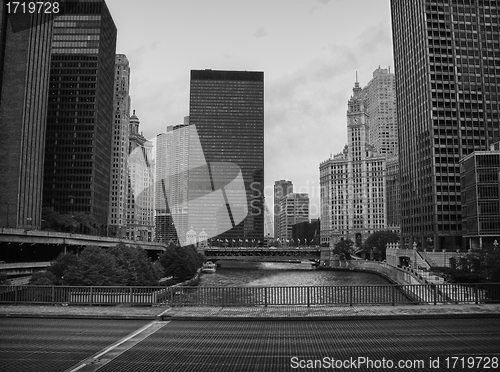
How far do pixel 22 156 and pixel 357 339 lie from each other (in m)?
125

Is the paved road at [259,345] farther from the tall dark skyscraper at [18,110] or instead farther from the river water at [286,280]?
the tall dark skyscraper at [18,110]

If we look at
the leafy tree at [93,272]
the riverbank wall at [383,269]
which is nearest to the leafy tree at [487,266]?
the riverbank wall at [383,269]

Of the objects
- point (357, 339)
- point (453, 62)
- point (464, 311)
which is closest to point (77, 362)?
point (357, 339)

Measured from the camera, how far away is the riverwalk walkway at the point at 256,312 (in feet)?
72.3

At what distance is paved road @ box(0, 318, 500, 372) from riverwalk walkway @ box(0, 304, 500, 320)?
635 millimetres

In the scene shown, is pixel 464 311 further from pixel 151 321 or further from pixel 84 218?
pixel 84 218

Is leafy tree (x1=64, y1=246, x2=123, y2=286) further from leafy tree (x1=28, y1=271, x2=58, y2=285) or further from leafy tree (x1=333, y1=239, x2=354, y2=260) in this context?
leafy tree (x1=333, y1=239, x2=354, y2=260)

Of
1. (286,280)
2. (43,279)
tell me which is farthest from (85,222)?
(43,279)

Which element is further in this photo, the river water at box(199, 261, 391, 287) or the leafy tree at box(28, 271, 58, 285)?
the river water at box(199, 261, 391, 287)

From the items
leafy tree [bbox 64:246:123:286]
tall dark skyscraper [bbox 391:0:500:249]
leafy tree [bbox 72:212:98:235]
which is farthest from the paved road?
leafy tree [bbox 72:212:98:235]

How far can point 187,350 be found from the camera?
1612 cm

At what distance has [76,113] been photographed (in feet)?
604

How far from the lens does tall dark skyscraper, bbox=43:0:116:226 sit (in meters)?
183

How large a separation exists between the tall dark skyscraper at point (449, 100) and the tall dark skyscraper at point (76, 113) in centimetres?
11581
